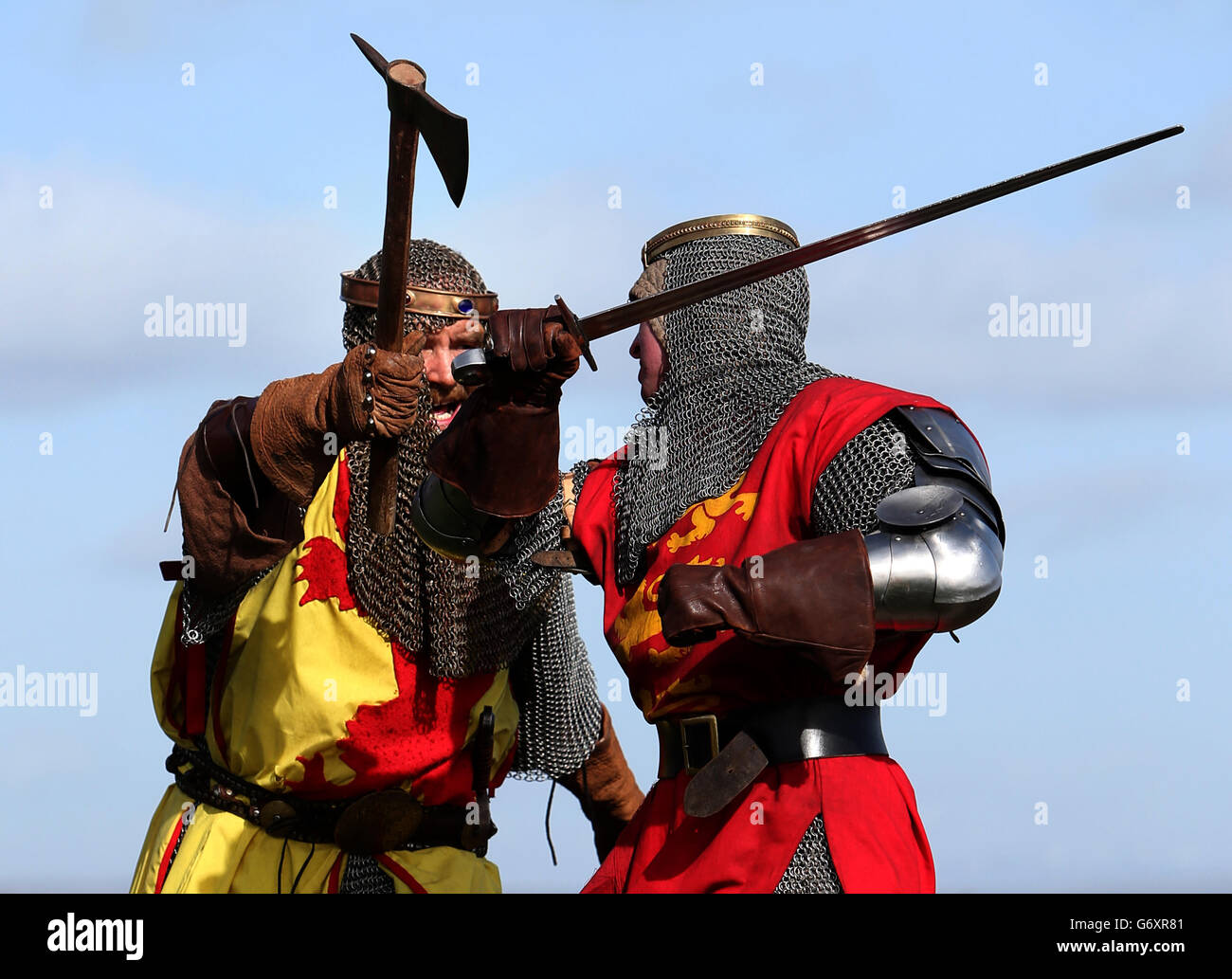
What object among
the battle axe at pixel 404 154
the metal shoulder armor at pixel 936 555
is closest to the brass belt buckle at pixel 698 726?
the metal shoulder armor at pixel 936 555

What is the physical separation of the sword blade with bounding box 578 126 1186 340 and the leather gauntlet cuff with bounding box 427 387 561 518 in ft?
1.56

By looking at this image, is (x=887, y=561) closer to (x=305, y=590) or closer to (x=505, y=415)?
(x=505, y=415)

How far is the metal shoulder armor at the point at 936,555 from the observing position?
149 inches

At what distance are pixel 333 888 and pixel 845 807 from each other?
7.04 ft

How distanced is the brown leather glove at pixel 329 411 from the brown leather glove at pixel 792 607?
103 centimetres

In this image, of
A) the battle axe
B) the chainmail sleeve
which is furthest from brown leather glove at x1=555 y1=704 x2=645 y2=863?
the battle axe

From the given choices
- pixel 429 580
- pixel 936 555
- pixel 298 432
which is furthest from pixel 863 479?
pixel 429 580

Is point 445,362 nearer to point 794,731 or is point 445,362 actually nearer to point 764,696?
point 764,696

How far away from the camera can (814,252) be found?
3928mm

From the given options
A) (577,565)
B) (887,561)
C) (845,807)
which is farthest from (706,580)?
(577,565)

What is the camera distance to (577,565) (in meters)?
4.97

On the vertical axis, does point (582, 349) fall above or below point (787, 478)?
above

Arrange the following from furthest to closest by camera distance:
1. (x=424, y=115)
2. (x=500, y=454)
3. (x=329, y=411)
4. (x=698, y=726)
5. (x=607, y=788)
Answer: (x=607, y=788), (x=329, y=411), (x=500, y=454), (x=698, y=726), (x=424, y=115)

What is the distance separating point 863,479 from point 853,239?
22.8 inches
